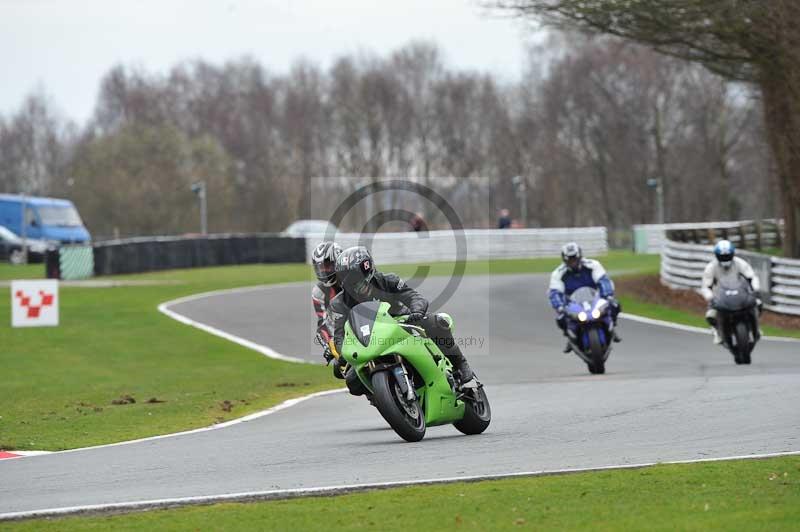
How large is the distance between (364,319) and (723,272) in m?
9.35

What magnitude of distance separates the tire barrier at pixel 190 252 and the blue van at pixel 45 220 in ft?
35.9

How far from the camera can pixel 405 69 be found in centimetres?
9062

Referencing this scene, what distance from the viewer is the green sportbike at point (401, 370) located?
1027cm

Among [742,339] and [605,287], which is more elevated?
[605,287]

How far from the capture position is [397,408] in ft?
33.8

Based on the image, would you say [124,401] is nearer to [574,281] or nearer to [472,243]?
[574,281]

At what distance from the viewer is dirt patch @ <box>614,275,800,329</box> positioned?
27.7 m

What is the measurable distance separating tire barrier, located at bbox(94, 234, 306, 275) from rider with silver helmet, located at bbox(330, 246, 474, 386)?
1330 inches

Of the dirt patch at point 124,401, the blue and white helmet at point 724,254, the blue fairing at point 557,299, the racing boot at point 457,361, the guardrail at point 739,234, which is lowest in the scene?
the dirt patch at point 124,401

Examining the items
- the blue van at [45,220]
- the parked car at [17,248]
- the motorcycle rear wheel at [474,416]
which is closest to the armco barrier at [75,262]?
the parked car at [17,248]

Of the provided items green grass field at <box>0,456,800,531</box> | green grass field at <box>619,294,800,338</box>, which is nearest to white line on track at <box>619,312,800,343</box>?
green grass field at <box>619,294,800,338</box>

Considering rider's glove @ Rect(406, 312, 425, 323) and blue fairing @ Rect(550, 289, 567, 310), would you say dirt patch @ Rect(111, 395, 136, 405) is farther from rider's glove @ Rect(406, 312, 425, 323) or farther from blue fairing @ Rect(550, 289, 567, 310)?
rider's glove @ Rect(406, 312, 425, 323)

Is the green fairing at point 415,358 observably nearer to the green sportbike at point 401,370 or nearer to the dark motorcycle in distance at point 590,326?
the green sportbike at point 401,370

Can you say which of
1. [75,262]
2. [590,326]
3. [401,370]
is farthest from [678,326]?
[75,262]
